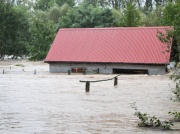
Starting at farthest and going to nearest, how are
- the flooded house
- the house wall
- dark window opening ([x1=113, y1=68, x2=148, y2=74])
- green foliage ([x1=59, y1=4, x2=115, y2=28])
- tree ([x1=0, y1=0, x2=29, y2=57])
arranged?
tree ([x1=0, y1=0, x2=29, y2=57]) → green foliage ([x1=59, y1=4, x2=115, y2=28]) → dark window opening ([x1=113, y1=68, x2=148, y2=74]) → the flooded house → the house wall

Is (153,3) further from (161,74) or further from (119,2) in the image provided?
(161,74)

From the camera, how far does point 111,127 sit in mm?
10156

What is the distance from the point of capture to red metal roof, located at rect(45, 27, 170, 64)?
3709 centimetres

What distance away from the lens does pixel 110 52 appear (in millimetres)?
38719

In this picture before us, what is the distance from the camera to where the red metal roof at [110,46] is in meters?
37.1

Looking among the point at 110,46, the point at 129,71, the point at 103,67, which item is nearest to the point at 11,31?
the point at 110,46

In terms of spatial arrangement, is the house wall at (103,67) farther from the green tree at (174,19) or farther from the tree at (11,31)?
the tree at (11,31)

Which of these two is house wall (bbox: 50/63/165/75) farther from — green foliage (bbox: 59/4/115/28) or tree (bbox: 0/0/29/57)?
tree (bbox: 0/0/29/57)

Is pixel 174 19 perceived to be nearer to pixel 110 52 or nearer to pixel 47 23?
pixel 110 52

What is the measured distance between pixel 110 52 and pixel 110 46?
125 cm

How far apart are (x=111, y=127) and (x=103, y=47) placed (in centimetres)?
2995

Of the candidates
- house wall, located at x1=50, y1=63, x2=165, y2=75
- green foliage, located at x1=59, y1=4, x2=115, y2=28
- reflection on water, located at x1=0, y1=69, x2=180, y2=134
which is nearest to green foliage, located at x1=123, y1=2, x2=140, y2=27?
green foliage, located at x1=59, y1=4, x2=115, y2=28

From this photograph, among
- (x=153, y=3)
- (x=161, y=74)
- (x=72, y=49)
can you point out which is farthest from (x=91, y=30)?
(x=153, y=3)

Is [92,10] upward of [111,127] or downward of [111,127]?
upward
